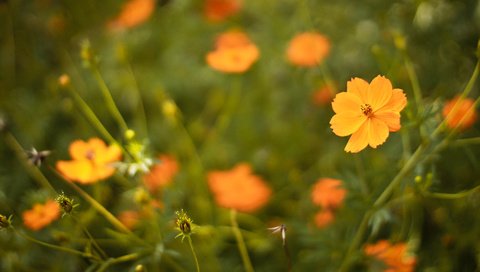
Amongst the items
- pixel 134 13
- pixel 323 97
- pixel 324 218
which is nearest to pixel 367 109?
pixel 324 218

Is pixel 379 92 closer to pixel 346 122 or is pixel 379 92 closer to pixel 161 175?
pixel 346 122

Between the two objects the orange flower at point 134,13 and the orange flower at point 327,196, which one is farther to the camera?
the orange flower at point 134,13

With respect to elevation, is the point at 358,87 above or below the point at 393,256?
above

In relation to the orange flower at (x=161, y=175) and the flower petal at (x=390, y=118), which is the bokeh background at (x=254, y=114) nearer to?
the orange flower at (x=161, y=175)

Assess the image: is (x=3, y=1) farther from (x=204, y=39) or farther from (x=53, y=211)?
(x=53, y=211)

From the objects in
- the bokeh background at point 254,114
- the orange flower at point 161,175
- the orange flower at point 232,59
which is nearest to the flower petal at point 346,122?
the bokeh background at point 254,114

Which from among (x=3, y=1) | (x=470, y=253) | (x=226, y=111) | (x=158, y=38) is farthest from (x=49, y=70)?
(x=470, y=253)
